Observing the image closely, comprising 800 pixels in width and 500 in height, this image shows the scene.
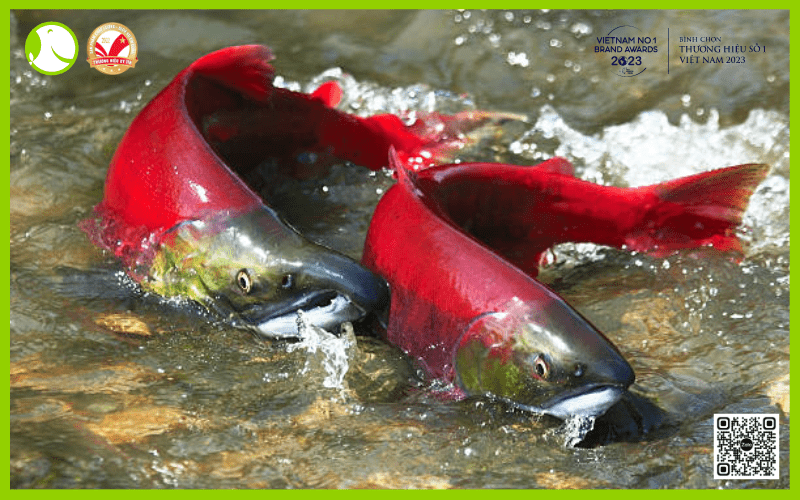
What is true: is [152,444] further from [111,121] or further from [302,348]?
[111,121]

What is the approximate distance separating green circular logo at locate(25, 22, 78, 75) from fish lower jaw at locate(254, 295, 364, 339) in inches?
95.5

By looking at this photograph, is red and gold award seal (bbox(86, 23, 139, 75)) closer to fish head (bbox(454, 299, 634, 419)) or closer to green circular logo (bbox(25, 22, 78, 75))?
green circular logo (bbox(25, 22, 78, 75))

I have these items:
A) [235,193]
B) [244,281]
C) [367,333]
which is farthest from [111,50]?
[367,333]

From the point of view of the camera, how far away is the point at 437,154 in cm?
562

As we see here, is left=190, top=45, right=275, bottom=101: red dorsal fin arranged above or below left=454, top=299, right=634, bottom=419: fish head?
above

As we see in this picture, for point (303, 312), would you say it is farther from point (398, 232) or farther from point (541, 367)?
point (541, 367)

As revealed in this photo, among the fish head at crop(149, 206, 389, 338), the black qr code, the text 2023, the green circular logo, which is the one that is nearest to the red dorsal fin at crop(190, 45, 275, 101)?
the fish head at crop(149, 206, 389, 338)

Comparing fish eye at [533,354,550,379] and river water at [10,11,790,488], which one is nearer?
river water at [10,11,790,488]

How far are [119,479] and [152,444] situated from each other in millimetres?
217

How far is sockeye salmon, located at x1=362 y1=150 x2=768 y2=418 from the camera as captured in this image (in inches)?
148

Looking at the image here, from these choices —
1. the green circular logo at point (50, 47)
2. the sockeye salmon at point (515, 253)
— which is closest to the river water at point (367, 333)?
the sockeye salmon at point (515, 253)

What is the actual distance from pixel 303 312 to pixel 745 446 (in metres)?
1.70

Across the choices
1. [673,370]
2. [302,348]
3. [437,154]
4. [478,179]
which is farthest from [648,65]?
[302,348]

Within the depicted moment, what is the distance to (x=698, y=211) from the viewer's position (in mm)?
4906
